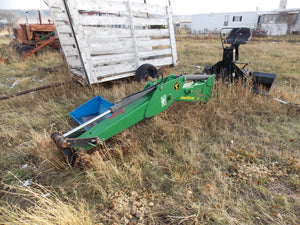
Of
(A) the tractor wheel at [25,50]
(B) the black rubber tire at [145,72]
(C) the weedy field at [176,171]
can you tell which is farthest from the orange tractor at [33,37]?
(C) the weedy field at [176,171]

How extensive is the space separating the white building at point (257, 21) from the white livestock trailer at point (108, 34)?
2858 centimetres

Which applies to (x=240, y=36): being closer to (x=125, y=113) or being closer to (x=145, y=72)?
(x=145, y=72)

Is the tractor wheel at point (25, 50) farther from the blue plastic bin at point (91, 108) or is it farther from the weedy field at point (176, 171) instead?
the blue plastic bin at point (91, 108)

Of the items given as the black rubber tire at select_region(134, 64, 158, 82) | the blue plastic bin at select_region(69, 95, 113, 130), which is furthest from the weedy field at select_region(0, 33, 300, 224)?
the black rubber tire at select_region(134, 64, 158, 82)

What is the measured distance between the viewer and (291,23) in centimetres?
2800

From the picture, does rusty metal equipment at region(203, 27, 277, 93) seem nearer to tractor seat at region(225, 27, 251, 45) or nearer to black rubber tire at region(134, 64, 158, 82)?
tractor seat at region(225, 27, 251, 45)

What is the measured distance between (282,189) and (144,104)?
189 cm

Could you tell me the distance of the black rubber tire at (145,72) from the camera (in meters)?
5.04

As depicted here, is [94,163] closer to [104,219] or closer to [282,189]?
[104,219]

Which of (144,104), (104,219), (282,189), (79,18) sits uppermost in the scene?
(79,18)

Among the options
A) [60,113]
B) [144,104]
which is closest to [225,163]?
[144,104]

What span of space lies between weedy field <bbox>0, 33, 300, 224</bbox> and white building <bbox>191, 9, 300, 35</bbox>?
3040 cm

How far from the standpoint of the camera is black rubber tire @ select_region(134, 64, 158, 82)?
5039mm

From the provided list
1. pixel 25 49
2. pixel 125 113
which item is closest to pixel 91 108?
pixel 125 113
